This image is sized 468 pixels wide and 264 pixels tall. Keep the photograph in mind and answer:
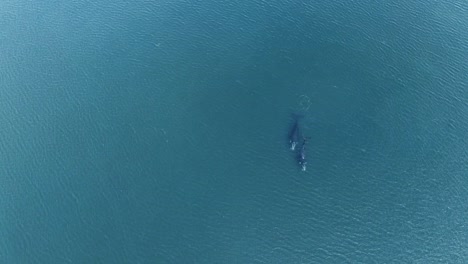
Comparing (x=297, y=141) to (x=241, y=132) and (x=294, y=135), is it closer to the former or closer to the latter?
(x=294, y=135)

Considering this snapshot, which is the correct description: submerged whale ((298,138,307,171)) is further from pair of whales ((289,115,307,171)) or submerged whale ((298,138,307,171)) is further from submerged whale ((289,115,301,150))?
submerged whale ((289,115,301,150))

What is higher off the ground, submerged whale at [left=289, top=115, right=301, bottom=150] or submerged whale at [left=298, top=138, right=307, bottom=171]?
submerged whale at [left=289, top=115, right=301, bottom=150]

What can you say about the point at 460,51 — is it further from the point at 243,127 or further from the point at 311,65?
→ the point at 243,127

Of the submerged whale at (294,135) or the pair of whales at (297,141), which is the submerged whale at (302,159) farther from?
the submerged whale at (294,135)

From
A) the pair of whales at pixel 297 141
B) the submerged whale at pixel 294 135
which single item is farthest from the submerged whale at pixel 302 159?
the submerged whale at pixel 294 135

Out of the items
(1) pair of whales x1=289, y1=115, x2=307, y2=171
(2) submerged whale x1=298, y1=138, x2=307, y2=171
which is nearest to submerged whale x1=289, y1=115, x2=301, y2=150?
(1) pair of whales x1=289, y1=115, x2=307, y2=171

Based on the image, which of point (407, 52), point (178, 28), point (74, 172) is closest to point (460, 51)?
point (407, 52)

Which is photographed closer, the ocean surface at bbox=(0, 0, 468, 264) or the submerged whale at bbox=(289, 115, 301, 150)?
the ocean surface at bbox=(0, 0, 468, 264)

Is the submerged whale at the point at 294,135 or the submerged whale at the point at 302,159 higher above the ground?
the submerged whale at the point at 294,135
